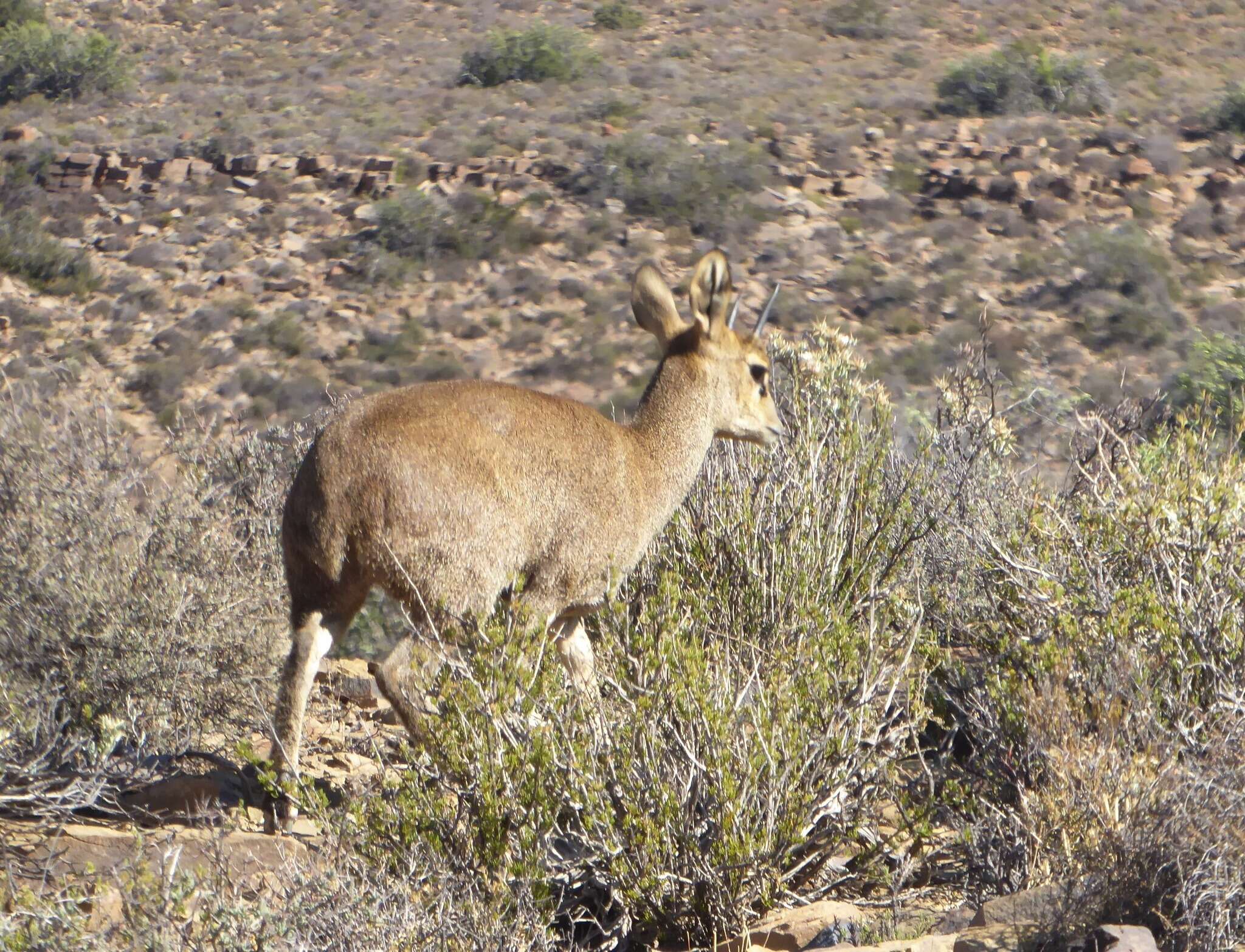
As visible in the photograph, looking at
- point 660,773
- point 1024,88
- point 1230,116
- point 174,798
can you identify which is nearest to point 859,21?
point 1024,88

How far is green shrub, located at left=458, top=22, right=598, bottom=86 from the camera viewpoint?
115 feet

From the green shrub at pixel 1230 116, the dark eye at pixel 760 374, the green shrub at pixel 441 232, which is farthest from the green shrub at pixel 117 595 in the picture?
the green shrub at pixel 1230 116

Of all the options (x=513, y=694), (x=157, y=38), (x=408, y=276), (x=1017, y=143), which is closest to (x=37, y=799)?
(x=513, y=694)

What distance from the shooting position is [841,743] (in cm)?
452

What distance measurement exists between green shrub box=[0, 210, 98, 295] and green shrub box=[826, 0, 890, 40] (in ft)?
73.6

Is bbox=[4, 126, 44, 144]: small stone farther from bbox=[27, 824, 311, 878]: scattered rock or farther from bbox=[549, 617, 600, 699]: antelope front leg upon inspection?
bbox=[27, 824, 311, 878]: scattered rock

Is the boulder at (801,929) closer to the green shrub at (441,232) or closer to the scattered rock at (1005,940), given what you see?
the scattered rock at (1005,940)

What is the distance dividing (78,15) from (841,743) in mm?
41258

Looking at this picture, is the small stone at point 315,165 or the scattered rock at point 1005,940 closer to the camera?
the scattered rock at point 1005,940

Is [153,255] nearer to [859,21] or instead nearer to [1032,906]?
[859,21]

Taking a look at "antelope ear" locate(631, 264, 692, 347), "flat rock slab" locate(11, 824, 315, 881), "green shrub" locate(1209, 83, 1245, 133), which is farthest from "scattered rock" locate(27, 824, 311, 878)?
"green shrub" locate(1209, 83, 1245, 133)

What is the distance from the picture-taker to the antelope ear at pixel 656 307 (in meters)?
6.92

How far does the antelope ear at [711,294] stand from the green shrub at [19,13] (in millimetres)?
35561

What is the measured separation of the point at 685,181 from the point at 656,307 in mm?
20818
